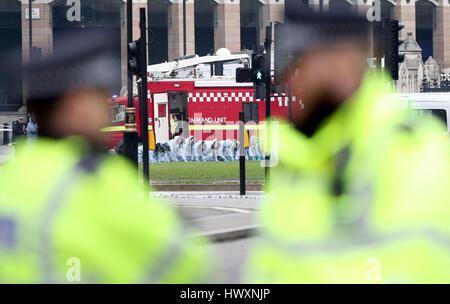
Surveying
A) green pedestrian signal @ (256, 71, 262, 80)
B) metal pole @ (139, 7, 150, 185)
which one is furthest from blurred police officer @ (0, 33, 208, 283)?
green pedestrian signal @ (256, 71, 262, 80)

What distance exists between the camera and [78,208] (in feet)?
8.43

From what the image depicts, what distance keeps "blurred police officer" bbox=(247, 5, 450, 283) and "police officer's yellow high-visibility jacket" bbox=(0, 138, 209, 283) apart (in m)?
0.24

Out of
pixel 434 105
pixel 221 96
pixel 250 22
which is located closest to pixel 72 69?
pixel 434 105

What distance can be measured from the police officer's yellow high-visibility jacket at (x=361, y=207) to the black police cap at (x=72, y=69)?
57 cm

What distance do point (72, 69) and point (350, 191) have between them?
2.64 ft

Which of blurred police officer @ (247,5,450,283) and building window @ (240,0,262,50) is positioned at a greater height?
building window @ (240,0,262,50)

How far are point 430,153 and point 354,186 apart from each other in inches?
7.8

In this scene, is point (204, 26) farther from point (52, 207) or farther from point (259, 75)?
point (52, 207)

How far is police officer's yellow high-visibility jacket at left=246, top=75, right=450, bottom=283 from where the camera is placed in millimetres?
2494

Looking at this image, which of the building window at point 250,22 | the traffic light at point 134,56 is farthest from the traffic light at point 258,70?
the building window at point 250,22

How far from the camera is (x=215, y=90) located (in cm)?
3481

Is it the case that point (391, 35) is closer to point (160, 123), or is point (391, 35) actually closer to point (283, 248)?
point (283, 248)

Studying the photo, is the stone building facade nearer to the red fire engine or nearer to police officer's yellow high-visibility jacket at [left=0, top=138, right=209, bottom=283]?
the red fire engine

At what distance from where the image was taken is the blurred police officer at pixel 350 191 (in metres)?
2.50
